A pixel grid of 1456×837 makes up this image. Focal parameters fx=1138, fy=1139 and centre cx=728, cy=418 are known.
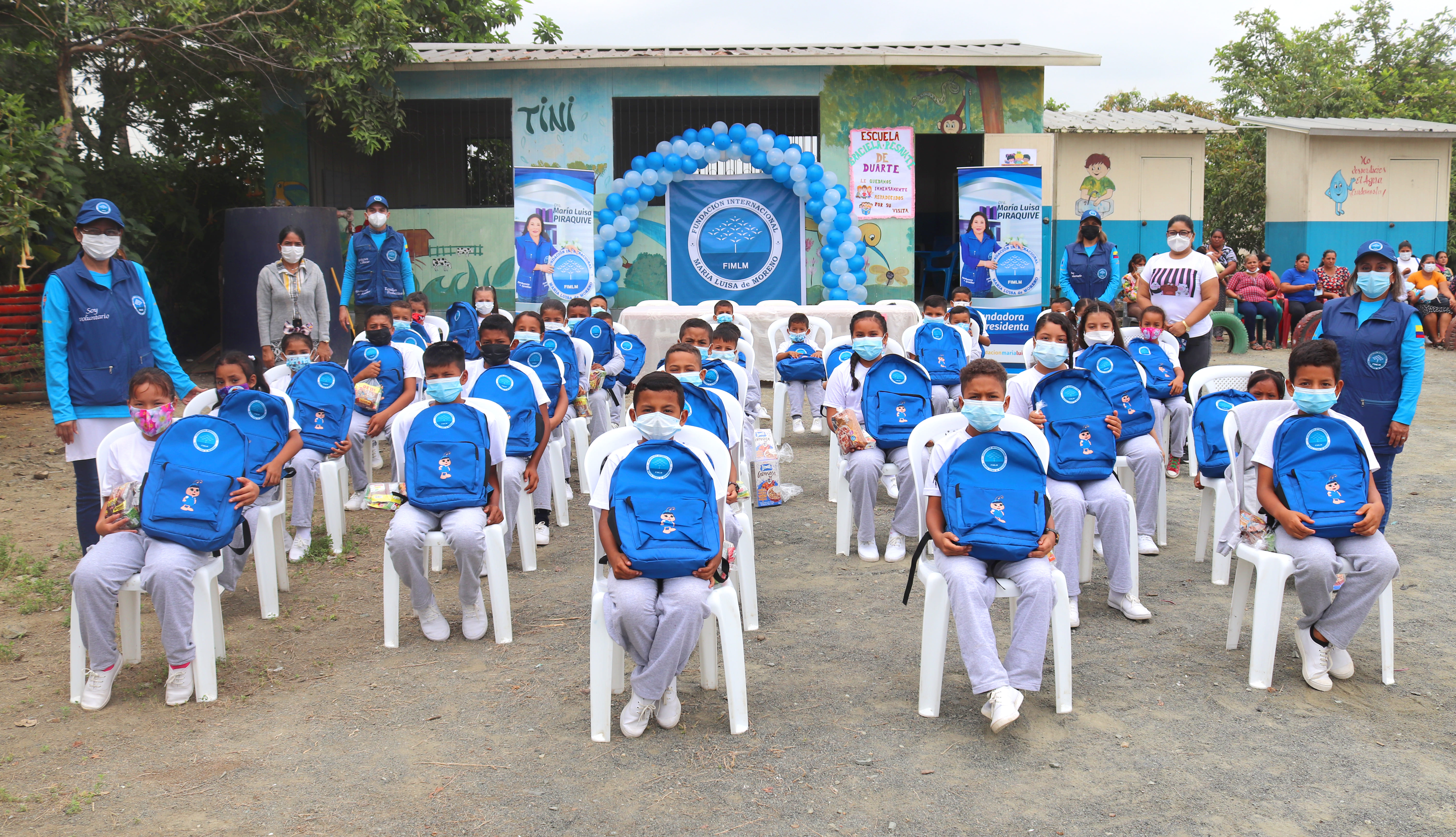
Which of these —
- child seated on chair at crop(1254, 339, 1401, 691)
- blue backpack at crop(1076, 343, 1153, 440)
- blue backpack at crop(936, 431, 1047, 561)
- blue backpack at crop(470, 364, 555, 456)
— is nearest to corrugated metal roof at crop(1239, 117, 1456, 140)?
blue backpack at crop(1076, 343, 1153, 440)

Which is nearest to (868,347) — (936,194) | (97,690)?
(97,690)

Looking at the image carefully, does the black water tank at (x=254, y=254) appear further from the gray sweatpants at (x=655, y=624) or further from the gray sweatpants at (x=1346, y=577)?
the gray sweatpants at (x=1346, y=577)

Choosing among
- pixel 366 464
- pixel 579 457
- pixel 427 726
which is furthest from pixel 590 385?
pixel 427 726

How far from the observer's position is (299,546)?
6762mm

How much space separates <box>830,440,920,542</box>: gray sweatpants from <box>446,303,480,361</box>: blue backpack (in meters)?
4.33

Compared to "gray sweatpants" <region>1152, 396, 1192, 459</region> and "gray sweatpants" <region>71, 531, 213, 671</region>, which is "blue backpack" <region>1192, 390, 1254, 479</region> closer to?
"gray sweatpants" <region>1152, 396, 1192, 459</region>

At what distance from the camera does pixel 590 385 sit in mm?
8742

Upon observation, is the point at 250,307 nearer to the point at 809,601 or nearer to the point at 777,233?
the point at 777,233

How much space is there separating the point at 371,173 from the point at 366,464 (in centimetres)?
1120

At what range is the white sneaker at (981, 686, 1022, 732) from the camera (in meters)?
3.90

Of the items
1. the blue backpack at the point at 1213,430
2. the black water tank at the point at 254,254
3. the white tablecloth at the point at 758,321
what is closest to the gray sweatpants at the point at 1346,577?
the blue backpack at the point at 1213,430

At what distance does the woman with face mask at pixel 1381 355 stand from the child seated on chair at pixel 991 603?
2288 mm

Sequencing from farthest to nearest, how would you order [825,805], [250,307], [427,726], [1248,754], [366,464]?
A: [250,307], [366,464], [427,726], [1248,754], [825,805]

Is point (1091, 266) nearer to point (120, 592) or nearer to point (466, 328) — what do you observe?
point (466, 328)
